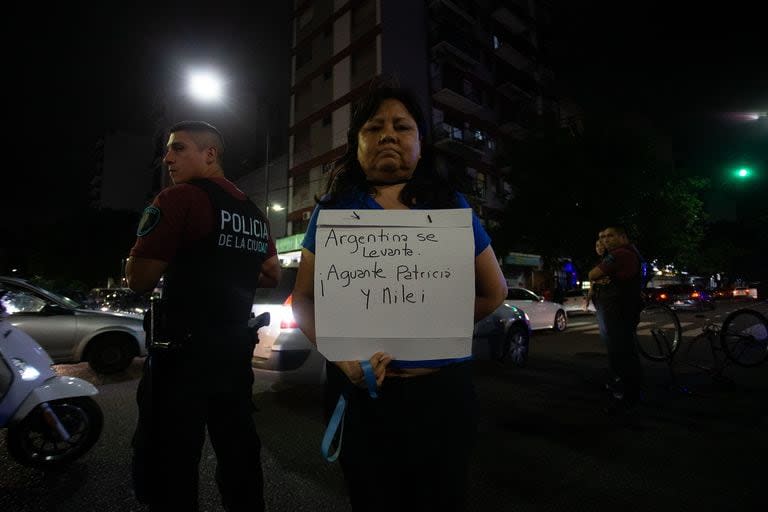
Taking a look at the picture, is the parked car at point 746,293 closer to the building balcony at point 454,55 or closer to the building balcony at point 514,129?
the building balcony at point 514,129

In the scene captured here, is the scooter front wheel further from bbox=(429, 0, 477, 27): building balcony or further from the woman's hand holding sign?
bbox=(429, 0, 477, 27): building balcony

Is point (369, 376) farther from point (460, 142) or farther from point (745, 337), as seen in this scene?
point (460, 142)

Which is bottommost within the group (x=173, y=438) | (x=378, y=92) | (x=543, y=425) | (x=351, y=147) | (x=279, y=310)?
(x=543, y=425)

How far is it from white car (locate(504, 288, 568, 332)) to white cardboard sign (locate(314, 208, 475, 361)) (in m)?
10.9

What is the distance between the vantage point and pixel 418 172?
154 centimetres

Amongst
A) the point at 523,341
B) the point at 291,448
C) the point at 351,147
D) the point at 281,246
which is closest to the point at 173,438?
the point at 351,147

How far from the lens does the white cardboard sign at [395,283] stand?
3.81 ft

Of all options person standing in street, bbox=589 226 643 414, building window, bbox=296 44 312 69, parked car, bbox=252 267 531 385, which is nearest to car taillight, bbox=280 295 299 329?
parked car, bbox=252 267 531 385

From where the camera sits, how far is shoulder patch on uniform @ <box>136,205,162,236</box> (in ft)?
5.66

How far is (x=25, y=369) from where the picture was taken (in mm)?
3037

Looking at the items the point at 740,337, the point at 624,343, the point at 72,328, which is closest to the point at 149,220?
the point at 624,343

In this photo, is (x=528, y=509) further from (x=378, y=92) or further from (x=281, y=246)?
(x=281, y=246)

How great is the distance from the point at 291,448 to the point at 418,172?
9.27 ft

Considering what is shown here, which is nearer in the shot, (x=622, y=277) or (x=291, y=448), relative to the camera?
(x=291, y=448)
